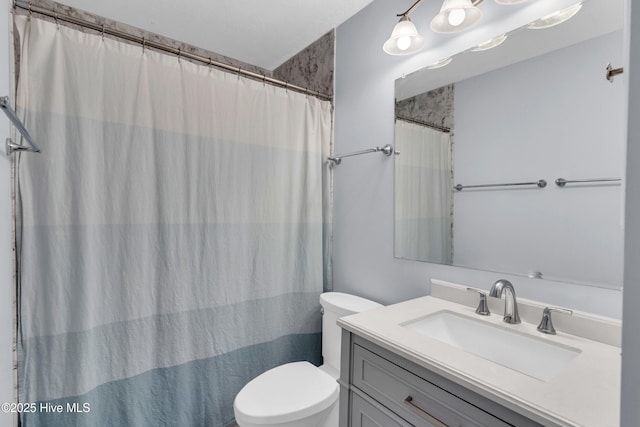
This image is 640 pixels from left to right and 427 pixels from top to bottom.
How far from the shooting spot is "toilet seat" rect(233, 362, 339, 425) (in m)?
1.19

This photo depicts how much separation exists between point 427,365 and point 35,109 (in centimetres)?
174

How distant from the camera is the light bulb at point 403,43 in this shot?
1.35 metres

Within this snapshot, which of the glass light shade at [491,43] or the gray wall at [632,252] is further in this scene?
the glass light shade at [491,43]

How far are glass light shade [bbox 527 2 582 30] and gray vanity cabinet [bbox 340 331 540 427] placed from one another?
4.08 ft

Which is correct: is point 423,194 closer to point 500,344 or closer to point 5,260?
point 500,344

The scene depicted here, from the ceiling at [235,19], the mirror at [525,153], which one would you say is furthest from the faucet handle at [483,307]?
the ceiling at [235,19]

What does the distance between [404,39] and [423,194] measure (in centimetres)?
74

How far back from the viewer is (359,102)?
1.80 metres

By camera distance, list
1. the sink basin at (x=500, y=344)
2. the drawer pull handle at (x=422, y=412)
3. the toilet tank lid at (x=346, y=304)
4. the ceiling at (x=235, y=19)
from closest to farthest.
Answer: the drawer pull handle at (x=422, y=412)
the sink basin at (x=500, y=344)
the toilet tank lid at (x=346, y=304)
the ceiling at (x=235, y=19)

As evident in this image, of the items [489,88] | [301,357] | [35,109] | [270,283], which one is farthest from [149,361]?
[489,88]

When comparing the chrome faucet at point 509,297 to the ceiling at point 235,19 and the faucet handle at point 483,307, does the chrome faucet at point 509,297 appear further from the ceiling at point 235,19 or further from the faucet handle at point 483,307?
the ceiling at point 235,19

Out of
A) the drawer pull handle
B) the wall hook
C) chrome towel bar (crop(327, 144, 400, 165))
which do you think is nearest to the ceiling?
chrome towel bar (crop(327, 144, 400, 165))

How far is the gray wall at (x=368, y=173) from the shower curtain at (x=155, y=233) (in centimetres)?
18

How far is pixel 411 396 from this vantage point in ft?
2.82
